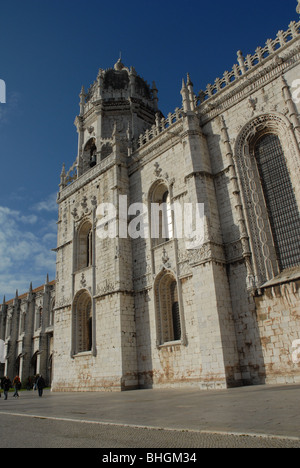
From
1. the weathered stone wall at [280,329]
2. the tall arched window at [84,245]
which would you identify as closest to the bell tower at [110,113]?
the tall arched window at [84,245]

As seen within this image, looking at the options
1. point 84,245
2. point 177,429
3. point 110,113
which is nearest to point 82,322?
point 84,245

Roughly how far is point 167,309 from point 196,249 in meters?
4.10

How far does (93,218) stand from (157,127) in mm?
7119

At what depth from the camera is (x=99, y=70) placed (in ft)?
94.0

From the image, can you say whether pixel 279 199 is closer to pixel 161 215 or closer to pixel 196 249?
pixel 196 249

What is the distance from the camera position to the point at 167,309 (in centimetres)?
1780

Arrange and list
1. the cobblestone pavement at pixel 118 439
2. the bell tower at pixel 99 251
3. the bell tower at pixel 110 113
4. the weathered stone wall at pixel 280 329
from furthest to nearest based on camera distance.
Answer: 1. the bell tower at pixel 110 113
2. the bell tower at pixel 99 251
3. the weathered stone wall at pixel 280 329
4. the cobblestone pavement at pixel 118 439

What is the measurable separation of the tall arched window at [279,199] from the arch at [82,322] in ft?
40.0

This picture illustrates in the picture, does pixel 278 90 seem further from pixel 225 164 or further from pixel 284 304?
pixel 284 304

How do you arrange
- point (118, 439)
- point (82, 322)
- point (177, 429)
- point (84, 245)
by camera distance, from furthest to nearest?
point (84, 245) → point (82, 322) → point (177, 429) → point (118, 439)

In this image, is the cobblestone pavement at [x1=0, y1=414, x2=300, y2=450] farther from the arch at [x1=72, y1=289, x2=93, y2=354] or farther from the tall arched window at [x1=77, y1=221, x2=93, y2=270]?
the tall arched window at [x1=77, y1=221, x2=93, y2=270]

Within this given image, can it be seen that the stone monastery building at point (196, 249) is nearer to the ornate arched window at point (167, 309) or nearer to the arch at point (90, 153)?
the ornate arched window at point (167, 309)

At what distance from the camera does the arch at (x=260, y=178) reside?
14.6 meters

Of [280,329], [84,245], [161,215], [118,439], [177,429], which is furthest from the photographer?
[84,245]
